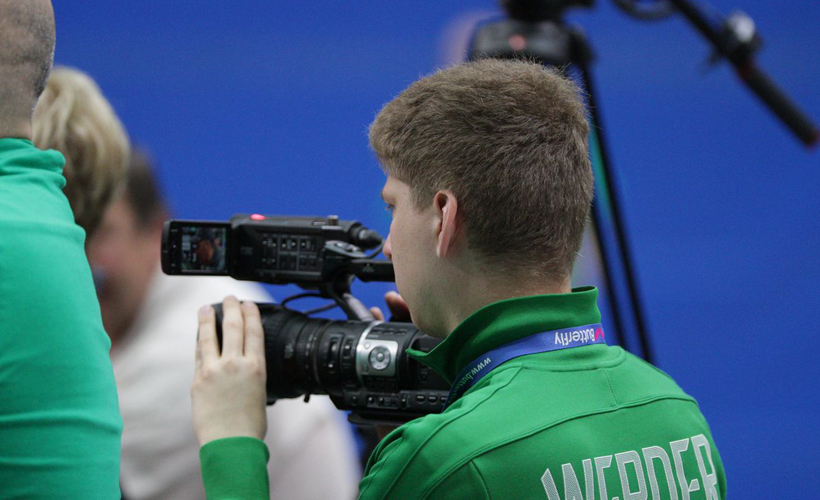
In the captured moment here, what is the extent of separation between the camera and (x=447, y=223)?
0.91m

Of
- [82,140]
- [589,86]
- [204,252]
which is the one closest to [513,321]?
[204,252]

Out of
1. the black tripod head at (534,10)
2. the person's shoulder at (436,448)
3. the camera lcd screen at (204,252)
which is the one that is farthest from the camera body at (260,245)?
the black tripod head at (534,10)

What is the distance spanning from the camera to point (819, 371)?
3.42m

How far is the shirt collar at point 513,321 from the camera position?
906 mm

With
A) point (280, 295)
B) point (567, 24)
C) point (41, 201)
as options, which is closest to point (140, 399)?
point (41, 201)

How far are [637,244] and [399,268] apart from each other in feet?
8.67

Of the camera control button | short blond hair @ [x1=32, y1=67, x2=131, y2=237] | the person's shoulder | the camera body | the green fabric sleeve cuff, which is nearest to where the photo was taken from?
the person's shoulder

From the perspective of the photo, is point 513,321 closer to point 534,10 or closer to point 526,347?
point 526,347

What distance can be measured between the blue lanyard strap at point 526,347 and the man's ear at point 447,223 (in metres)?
0.11

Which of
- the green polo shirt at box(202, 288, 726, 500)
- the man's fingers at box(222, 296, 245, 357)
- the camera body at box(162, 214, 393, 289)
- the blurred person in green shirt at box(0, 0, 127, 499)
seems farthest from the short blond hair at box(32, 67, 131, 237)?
the green polo shirt at box(202, 288, 726, 500)

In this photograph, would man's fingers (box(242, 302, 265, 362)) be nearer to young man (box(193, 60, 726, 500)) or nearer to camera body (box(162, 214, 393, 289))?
camera body (box(162, 214, 393, 289))

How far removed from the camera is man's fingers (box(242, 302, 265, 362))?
46.4 inches

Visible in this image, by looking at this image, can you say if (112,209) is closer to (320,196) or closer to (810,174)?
(320,196)

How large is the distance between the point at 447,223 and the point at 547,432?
21 centimetres
